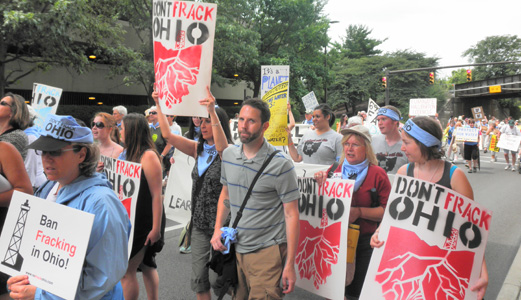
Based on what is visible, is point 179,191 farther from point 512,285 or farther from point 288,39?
point 288,39

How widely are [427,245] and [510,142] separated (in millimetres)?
16389

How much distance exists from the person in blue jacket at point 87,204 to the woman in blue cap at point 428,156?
175 cm

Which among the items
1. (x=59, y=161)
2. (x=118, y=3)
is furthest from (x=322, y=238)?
(x=118, y=3)

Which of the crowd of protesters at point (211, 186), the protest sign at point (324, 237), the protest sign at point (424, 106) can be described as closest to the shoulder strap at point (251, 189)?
the crowd of protesters at point (211, 186)

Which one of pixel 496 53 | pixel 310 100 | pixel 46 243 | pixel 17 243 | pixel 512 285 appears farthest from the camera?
pixel 496 53

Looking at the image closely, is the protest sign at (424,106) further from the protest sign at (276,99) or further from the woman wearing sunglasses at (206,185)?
the woman wearing sunglasses at (206,185)

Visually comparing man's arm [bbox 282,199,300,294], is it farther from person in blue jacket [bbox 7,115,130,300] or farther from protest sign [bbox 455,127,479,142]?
protest sign [bbox 455,127,479,142]

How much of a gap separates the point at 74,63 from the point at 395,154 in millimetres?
16590

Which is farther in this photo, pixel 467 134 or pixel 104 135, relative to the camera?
pixel 467 134

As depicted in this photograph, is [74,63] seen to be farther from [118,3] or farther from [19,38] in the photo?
[118,3]

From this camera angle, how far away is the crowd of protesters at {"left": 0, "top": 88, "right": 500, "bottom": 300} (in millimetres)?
2219

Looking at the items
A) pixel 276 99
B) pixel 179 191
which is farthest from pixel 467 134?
pixel 179 191

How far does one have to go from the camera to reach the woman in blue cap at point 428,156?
3.10m

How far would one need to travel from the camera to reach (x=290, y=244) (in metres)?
3.10
